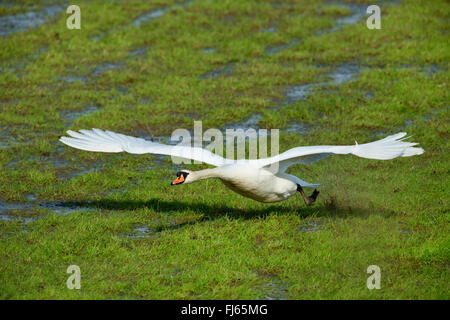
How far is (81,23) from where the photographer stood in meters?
16.6

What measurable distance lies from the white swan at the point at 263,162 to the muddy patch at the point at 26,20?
361 inches

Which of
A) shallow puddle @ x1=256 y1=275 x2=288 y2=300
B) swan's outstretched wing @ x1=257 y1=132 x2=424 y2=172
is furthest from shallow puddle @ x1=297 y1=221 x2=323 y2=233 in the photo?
shallow puddle @ x1=256 y1=275 x2=288 y2=300

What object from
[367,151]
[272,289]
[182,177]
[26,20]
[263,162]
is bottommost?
[272,289]

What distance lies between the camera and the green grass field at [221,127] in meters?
6.49

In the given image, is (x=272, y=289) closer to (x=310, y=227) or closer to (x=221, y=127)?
(x=310, y=227)

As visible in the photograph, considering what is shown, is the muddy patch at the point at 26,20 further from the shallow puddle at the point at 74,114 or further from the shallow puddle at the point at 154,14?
the shallow puddle at the point at 74,114

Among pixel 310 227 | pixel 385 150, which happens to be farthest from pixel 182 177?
pixel 385 150

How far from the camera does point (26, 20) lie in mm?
16938

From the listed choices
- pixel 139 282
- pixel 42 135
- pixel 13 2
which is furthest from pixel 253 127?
pixel 13 2

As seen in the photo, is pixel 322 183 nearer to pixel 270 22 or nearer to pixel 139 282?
pixel 139 282

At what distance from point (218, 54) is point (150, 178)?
604 centimetres

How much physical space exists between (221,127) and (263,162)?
3947mm

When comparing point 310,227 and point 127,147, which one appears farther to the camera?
point 127,147

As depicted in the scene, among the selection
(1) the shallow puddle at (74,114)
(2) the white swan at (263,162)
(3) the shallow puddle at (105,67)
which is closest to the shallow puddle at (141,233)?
(2) the white swan at (263,162)
